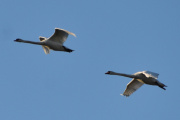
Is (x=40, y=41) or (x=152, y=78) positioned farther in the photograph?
(x=40, y=41)

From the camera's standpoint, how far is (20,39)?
50.8 meters

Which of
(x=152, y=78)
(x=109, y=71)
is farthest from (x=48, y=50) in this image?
(x=152, y=78)

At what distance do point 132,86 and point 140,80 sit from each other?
228 centimetres

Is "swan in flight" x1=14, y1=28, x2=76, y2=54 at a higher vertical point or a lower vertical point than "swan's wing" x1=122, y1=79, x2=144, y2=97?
higher

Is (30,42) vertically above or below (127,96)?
above

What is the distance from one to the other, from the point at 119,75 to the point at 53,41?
6689 mm

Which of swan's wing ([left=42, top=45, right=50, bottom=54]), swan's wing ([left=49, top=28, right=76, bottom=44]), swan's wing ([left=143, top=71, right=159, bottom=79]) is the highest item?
swan's wing ([left=49, top=28, right=76, bottom=44])

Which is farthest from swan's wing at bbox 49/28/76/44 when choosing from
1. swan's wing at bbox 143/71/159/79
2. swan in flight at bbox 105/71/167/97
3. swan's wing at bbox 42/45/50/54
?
swan's wing at bbox 143/71/159/79

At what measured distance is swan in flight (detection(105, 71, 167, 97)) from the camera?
4672 centimetres

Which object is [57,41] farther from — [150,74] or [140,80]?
[150,74]

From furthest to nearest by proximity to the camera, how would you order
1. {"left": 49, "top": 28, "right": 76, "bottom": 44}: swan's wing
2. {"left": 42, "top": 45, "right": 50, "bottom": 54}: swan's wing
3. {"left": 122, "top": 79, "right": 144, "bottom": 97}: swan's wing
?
{"left": 42, "top": 45, "right": 50, "bottom": 54}: swan's wing
{"left": 122, "top": 79, "right": 144, "bottom": 97}: swan's wing
{"left": 49, "top": 28, "right": 76, "bottom": 44}: swan's wing

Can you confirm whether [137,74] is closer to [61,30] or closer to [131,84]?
[131,84]

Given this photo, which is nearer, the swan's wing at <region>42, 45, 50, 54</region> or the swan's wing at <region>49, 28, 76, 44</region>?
the swan's wing at <region>49, 28, 76, 44</region>

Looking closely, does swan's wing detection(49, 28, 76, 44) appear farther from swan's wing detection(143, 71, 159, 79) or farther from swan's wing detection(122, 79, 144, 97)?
swan's wing detection(143, 71, 159, 79)
